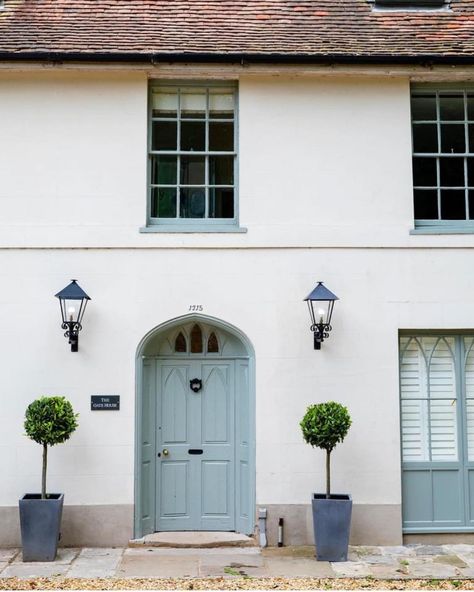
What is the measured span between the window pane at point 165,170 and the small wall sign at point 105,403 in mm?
3035

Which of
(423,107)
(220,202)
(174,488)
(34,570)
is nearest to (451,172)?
(423,107)

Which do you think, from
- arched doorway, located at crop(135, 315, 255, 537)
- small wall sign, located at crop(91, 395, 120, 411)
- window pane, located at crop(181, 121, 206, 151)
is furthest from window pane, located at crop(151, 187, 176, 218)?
small wall sign, located at crop(91, 395, 120, 411)

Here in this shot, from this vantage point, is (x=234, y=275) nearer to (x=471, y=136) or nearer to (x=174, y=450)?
(x=174, y=450)

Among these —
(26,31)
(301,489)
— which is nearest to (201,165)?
(26,31)

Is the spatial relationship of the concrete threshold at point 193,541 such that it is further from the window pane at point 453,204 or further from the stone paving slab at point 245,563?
the window pane at point 453,204

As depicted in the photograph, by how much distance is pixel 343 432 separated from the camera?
8.89 meters

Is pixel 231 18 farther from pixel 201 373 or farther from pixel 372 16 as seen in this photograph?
pixel 201 373

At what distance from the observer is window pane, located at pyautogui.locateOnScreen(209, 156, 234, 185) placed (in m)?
10.1

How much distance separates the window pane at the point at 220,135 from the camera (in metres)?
10.2

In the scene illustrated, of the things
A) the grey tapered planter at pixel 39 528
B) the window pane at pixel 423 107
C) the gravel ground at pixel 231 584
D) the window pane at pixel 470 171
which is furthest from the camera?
the window pane at pixel 423 107

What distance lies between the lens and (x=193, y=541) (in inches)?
373

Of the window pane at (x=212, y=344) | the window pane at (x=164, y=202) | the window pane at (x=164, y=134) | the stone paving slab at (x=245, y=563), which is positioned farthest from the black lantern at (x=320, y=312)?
the window pane at (x=164, y=134)

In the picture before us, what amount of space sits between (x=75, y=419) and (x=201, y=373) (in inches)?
72.7

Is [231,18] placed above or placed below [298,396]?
above
